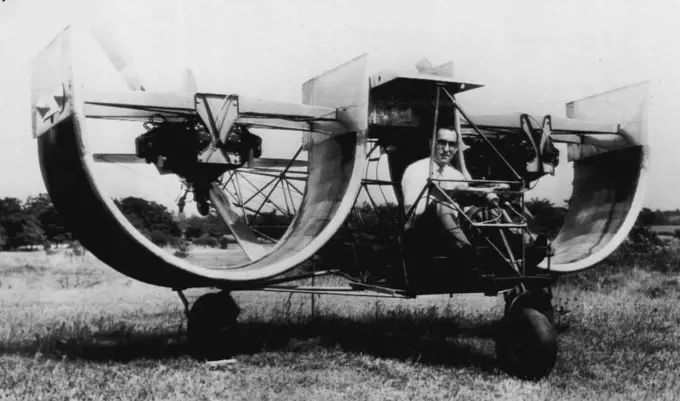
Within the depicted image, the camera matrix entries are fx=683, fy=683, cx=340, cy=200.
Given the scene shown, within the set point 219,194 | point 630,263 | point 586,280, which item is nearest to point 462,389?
point 219,194

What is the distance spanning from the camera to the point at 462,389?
607 cm

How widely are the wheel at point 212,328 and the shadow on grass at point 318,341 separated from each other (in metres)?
0.09

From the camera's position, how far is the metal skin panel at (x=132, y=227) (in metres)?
5.57

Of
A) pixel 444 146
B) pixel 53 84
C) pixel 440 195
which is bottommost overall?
pixel 440 195

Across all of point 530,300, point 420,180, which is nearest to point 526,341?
point 530,300

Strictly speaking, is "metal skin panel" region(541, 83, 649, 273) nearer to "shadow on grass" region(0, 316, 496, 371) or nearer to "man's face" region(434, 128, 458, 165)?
"shadow on grass" region(0, 316, 496, 371)

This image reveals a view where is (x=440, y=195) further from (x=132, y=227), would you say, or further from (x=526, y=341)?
(x=132, y=227)

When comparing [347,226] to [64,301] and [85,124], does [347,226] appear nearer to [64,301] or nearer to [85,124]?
[85,124]

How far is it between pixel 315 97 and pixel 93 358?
3711mm

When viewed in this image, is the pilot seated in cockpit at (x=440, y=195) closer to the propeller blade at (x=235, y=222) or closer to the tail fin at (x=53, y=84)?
the propeller blade at (x=235, y=222)

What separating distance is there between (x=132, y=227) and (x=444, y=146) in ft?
10.7

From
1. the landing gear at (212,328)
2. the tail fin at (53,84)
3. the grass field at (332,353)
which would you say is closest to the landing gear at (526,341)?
the grass field at (332,353)

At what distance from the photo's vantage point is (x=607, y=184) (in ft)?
28.7

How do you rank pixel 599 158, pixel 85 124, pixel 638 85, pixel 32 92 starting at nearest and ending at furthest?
pixel 85 124 < pixel 32 92 < pixel 638 85 < pixel 599 158
